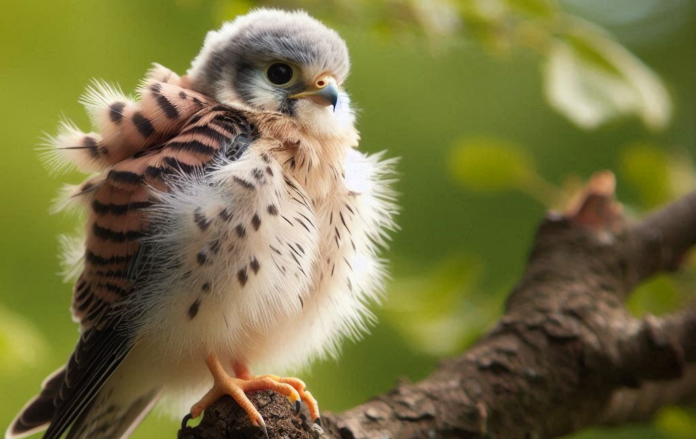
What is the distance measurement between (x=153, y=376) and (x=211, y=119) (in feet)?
2.20

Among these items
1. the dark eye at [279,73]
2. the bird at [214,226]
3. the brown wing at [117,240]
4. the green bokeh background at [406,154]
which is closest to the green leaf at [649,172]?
the green bokeh background at [406,154]

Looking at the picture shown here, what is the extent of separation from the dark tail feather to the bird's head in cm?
86

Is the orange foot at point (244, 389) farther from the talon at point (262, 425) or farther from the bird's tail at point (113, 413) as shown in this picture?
the bird's tail at point (113, 413)

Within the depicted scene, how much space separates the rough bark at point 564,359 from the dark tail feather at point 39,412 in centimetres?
60

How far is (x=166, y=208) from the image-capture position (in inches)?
67.8

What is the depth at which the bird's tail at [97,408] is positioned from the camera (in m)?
1.98

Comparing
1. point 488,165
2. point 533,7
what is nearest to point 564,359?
point 488,165

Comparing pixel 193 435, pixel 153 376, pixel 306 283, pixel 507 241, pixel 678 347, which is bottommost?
pixel 193 435

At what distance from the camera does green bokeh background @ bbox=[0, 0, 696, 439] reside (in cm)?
266

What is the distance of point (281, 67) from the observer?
6.55 feet

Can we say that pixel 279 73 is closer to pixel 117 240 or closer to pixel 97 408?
pixel 117 240

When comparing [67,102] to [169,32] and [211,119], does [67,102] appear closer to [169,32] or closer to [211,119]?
[169,32]

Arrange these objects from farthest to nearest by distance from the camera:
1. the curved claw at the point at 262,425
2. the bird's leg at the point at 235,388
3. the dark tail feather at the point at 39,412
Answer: the dark tail feather at the point at 39,412 → the bird's leg at the point at 235,388 → the curved claw at the point at 262,425

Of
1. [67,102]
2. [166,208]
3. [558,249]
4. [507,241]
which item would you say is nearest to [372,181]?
[166,208]
